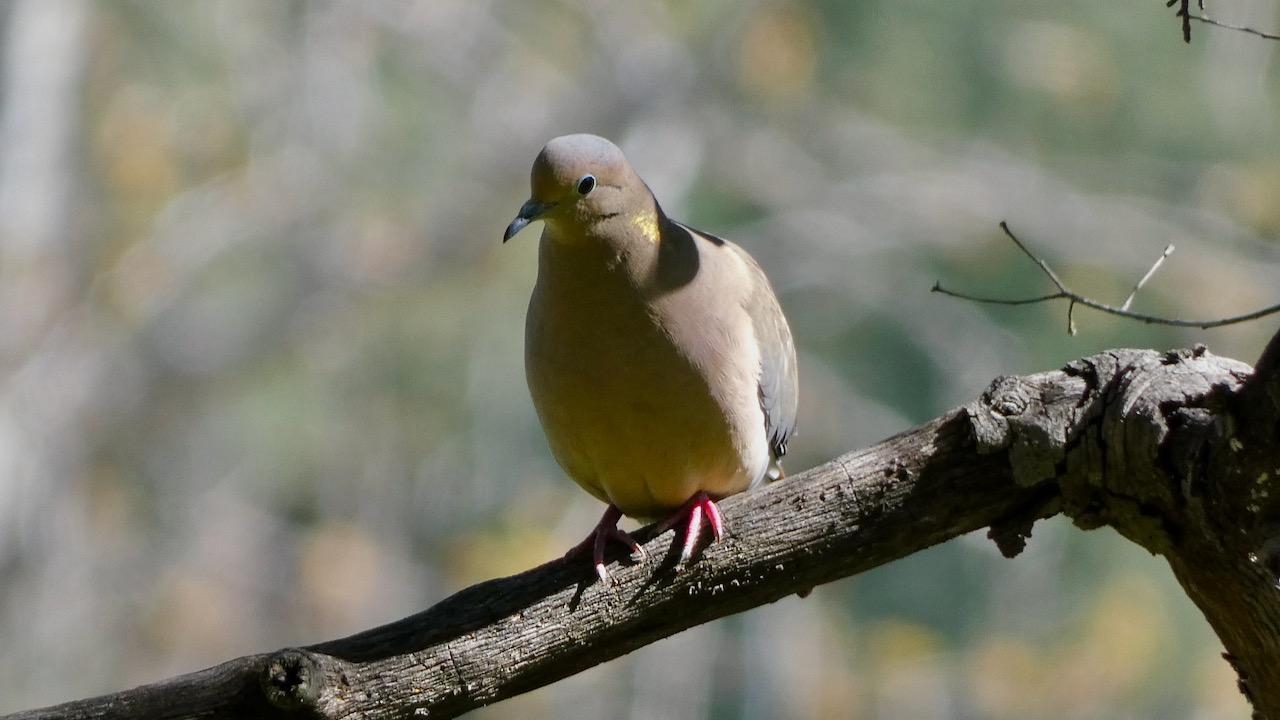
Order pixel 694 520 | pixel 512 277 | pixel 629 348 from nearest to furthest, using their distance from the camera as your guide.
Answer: pixel 694 520, pixel 629 348, pixel 512 277

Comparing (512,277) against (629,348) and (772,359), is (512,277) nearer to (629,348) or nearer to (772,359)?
(772,359)

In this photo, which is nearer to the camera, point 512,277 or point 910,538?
point 910,538

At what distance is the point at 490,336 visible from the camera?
31.3 ft

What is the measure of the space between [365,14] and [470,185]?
4.40 feet

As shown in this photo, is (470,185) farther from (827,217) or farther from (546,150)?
(546,150)

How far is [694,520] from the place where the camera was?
2.89m

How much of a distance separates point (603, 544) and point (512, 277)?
7038 millimetres

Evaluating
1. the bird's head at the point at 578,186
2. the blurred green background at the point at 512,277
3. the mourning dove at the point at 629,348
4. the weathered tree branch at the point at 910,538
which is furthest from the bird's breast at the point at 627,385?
the blurred green background at the point at 512,277

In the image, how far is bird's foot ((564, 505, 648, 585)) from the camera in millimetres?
2791

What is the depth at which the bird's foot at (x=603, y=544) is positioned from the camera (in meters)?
2.79

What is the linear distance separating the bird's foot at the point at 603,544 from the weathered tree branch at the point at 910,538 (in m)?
0.03

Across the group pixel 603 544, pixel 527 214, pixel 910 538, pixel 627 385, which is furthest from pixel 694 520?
pixel 527 214

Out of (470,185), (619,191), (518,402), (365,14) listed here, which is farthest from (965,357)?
(619,191)

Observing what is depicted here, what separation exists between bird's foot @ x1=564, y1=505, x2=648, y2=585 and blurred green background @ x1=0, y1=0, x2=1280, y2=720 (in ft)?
18.0
